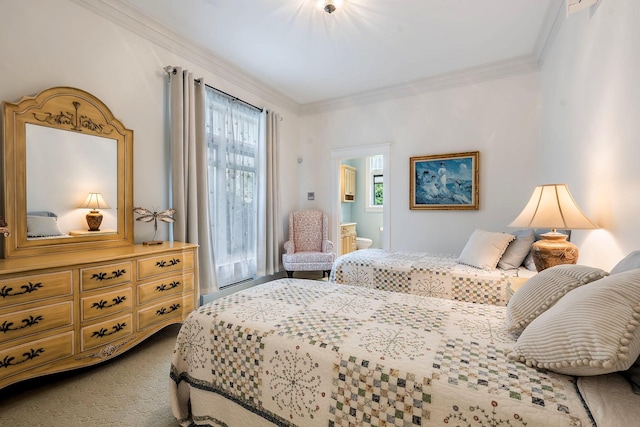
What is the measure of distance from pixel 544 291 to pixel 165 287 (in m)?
2.51

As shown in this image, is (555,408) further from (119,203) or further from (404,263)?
(119,203)

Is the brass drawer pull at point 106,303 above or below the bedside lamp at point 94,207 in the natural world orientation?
below

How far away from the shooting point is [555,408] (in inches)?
32.0

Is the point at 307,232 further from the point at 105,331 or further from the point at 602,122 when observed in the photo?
the point at 602,122

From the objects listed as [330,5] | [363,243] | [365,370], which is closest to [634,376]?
[365,370]

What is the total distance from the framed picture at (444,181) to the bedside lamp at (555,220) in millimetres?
1818

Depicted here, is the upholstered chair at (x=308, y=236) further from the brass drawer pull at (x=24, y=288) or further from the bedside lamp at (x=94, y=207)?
the brass drawer pull at (x=24, y=288)

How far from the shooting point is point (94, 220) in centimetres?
A: 242

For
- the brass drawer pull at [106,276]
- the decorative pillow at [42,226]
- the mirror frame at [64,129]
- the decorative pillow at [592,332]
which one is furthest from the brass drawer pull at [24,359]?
the decorative pillow at [592,332]

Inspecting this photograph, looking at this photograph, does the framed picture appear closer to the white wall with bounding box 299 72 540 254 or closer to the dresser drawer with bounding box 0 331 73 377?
the white wall with bounding box 299 72 540 254

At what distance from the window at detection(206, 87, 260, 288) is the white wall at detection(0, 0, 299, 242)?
0.42 meters

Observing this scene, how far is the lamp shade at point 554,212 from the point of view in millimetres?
1852

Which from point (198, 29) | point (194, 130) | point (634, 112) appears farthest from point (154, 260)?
point (634, 112)

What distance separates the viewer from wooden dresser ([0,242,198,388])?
164 centimetres
